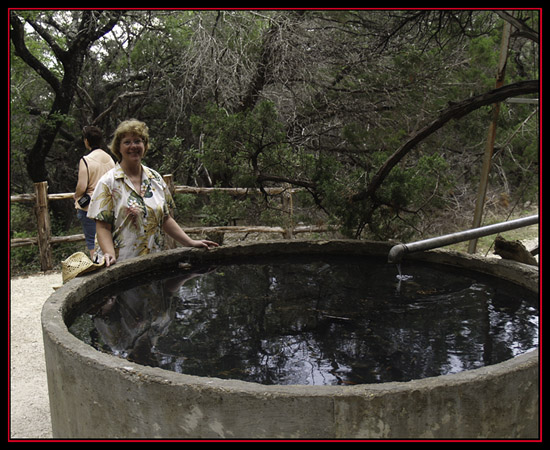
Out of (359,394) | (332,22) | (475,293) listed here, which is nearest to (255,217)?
(332,22)

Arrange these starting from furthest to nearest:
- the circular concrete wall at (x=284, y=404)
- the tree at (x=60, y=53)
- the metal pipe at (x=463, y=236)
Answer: the tree at (x=60, y=53) < the metal pipe at (x=463, y=236) < the circular concrete wall at (x=284, y=404)

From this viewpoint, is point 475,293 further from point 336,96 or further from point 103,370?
point 336,96

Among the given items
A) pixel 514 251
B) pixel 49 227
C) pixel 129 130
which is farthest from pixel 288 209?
pixel 129 130

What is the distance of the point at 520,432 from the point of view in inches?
86.5

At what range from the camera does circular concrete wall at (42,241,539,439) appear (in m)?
1.95

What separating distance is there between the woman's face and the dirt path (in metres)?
1.73

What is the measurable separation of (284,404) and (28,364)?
10.6 ft

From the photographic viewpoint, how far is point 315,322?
128 inches

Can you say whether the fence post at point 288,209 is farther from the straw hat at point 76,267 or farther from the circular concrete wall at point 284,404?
the circular concrete wall at point 284,404

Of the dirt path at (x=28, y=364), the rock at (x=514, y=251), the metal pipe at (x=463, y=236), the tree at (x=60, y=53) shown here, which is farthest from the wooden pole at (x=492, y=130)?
the tree at (x=60, y=53)

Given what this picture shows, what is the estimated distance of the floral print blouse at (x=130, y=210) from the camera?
3.43 m

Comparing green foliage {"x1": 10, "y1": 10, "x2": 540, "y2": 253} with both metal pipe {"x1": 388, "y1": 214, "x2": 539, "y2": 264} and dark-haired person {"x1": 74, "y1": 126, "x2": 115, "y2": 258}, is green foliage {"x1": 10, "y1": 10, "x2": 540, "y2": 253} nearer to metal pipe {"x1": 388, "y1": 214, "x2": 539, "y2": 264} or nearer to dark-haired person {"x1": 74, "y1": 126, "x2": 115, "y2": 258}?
dark-haired person {"x1": 74, "y1": 126, "x2": 115, "y2": 258}

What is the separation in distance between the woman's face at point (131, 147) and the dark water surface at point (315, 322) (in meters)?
0.88

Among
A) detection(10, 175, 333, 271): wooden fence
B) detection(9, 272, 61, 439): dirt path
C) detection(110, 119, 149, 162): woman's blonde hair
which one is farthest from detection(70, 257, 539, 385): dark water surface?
detection(10, 175, 333, 271): wooden fence
